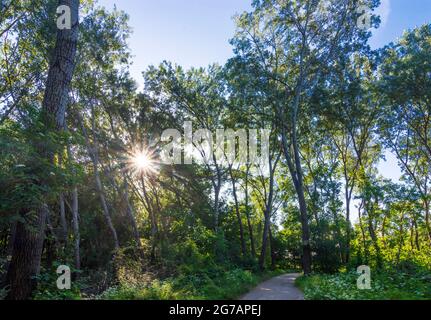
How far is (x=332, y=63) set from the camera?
1761 centimetres

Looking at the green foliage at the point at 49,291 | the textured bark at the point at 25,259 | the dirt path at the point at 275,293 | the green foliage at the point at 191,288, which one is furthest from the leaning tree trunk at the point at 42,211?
the dirt path at the point at 275,293

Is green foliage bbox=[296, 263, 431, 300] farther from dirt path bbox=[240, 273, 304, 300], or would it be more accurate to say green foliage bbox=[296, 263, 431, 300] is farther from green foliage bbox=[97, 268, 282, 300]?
green foliage bbox=[97, 268, 282, 300]

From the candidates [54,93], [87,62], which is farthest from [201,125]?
[54,93]

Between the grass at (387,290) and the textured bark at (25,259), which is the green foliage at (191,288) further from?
the grass at (387,290)

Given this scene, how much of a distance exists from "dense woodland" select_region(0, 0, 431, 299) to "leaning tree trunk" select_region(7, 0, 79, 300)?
0.03m

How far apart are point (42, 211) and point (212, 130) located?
1859 cm

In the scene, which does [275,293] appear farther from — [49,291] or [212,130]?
[212,130]

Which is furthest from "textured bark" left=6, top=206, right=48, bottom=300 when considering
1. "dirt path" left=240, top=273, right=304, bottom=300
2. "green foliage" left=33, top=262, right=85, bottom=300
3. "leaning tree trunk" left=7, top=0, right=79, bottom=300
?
"dirt path" left=240, top=273, right=304, bottom=300

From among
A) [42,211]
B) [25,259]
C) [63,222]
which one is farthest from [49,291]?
[63,222]

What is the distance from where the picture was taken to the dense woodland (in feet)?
35.7

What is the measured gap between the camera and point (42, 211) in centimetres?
621

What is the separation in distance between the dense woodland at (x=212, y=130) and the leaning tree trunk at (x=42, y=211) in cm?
3

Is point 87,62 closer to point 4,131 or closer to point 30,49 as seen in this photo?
point 30,49

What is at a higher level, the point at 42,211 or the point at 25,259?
the point at 42,211
